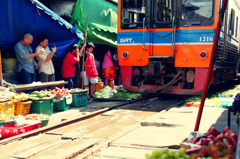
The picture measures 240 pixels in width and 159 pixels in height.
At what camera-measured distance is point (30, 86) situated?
7.19 metres

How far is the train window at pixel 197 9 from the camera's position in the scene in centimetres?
826

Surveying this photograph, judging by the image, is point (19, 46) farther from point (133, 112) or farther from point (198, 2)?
point (198, 2)

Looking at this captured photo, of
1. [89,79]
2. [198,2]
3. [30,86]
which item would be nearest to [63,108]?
[30,86]

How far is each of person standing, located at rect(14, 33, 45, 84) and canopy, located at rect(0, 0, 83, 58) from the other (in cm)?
29

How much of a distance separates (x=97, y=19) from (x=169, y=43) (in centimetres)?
326

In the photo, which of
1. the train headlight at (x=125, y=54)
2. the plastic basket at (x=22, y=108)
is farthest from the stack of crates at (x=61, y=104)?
the train headlight at (x=125, y=54)

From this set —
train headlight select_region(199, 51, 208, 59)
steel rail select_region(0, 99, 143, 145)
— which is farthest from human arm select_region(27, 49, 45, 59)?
train headlight select_region(199, 51, 208, 59)

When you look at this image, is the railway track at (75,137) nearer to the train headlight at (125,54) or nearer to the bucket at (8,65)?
the bucket at (8,65)

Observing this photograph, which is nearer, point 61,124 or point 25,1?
point 61,124

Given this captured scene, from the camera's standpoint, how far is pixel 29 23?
25.8 ft

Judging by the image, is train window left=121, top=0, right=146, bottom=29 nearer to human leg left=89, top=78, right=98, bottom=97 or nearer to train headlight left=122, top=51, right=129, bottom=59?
train headlight left=122, top=51, right=129, bottom=59

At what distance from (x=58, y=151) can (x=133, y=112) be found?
340 centimetres

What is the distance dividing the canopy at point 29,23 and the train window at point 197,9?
3128 mm

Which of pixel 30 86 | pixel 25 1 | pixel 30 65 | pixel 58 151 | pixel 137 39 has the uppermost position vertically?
pixel 25 1
